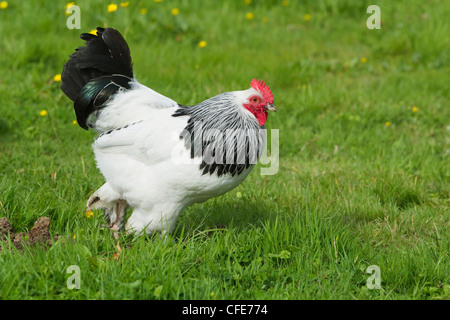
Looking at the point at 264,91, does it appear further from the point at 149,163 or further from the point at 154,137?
the point at 149,163

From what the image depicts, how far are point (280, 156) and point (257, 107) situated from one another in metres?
2.03

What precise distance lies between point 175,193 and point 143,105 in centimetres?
71

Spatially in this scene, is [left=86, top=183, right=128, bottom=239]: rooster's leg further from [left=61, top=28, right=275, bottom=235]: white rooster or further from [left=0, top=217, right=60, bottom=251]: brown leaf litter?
[left=0, top=217, right=60, bottom=251]: brown leaf litter

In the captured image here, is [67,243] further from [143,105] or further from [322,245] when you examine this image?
[322,245]

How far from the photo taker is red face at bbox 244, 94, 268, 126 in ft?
12.6

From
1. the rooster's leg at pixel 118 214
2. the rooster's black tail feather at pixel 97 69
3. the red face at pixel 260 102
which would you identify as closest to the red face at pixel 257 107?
the red face at pixel 260 102

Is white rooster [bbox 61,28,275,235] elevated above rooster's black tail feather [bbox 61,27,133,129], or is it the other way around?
rooster's black tail feather [bbox 61,27,133,129]

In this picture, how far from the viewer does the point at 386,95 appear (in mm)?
7059

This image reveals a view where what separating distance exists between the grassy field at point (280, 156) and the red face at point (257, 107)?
0.74 meters

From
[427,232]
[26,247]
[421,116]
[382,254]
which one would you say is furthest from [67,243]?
[421,116]

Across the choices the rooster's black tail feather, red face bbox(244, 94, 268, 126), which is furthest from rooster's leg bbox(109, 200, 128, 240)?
red face bbox(244, 94, 268, 126)

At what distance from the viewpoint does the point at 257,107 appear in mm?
3859

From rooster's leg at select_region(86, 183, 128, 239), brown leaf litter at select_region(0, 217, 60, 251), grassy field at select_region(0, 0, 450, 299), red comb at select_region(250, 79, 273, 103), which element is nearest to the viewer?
grassy field at select_region(0, 0, 450, 299)

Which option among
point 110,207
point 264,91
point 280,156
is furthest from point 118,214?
point 280,156
